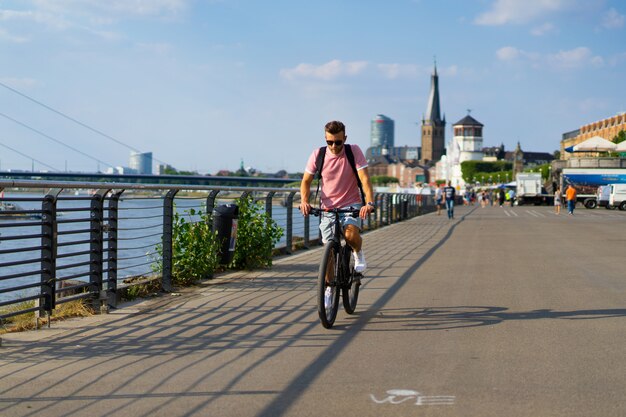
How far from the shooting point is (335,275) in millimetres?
7664

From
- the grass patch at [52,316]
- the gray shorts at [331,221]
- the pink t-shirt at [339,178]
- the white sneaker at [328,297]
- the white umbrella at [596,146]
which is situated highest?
the white umbrella at [596,146]

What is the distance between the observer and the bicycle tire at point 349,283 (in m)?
7.91

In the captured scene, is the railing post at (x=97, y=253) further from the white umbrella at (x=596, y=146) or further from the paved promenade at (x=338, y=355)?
the white umbrella at (x=596, y=146)

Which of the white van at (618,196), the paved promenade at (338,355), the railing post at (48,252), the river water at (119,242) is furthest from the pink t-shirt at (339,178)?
the white van at (618,196)

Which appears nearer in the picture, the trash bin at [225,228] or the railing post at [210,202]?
the trash bin at [225,228]

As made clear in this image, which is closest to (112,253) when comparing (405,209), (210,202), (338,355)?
(210,202)

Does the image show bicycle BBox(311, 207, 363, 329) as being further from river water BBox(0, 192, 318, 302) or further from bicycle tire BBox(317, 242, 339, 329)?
river water BBox(0, 192, 318, 302)

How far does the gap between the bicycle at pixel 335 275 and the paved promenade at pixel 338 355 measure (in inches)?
6.9

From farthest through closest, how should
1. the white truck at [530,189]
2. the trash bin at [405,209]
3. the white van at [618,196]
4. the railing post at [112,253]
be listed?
the white truck at [530,189]
the white van at [618,196]
the trash bin at [405,209]
the railing post at [112,253]

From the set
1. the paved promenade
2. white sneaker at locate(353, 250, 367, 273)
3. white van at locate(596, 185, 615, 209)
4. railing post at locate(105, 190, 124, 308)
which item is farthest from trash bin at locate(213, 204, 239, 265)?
white van at locate(596, 185, 615, 209)

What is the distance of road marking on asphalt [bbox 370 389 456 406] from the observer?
4.82 meters

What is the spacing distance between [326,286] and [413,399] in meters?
2.63

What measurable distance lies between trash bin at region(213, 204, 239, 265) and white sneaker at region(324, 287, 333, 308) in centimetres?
465

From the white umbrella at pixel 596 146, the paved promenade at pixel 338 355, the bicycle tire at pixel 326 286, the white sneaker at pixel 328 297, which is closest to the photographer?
the paved promenade at pixel 338 355
